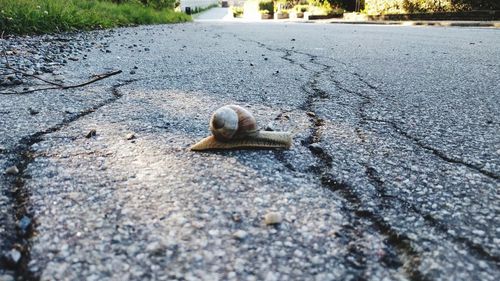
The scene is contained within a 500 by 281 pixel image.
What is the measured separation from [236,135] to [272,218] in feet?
1.55

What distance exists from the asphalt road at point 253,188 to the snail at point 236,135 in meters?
0.04

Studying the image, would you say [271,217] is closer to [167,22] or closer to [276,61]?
[276,61]

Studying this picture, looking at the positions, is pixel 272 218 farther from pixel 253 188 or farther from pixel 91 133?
pixel 91 133

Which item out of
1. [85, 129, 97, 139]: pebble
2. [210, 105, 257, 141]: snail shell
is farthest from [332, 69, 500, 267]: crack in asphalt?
[85, 129, 97, 139]: pebble

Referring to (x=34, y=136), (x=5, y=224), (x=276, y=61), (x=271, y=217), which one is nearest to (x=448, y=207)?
(x=271, y=217)

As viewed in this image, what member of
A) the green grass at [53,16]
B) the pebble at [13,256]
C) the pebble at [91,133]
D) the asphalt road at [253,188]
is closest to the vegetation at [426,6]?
the green grass at [53,16]

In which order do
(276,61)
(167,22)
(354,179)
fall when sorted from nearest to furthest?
(354,179), (276,61), (167,22)

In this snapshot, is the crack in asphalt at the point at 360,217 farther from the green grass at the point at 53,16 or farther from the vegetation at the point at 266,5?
the vegetation at the point at 266,5

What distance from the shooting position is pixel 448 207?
102 centimetres

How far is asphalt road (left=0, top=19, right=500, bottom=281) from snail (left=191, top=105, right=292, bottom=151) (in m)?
0.04

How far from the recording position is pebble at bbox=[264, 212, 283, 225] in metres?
0.93

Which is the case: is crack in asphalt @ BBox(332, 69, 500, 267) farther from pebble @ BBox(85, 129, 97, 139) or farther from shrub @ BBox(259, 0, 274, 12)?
shrub @ BBox(259, 0, 274, 12)

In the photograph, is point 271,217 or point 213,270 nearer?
point 213,270

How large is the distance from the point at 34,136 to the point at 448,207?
4.24ft
